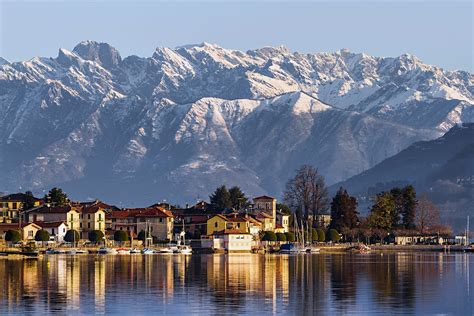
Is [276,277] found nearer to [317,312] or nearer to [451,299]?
[451,299]

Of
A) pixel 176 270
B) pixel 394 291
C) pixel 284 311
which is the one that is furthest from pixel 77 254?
pixel 284 311

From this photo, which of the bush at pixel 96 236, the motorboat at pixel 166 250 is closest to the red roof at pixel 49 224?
the bush at pixel 96 236

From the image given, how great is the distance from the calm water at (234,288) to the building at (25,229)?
49624 millimetres

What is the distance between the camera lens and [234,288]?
97.2m

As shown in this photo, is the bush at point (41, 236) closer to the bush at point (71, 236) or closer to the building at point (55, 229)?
the bush at point (71, 236)

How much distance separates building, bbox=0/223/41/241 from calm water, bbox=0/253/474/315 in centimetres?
4962

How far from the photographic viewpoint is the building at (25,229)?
187 meters

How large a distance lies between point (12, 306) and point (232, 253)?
4171 inches

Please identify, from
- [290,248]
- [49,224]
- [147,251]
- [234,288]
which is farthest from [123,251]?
[234,288]

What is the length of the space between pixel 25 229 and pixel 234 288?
9570 cm

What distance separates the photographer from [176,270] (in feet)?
409

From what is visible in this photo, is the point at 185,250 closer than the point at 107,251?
No

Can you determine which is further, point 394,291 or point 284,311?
point 394,291

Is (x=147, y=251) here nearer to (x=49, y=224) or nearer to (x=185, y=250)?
(x=185, y=250)
